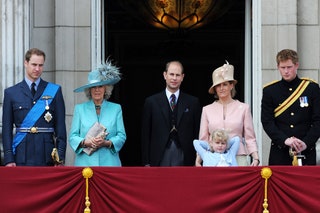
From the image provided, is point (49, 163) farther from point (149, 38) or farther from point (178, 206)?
point (149, 38)

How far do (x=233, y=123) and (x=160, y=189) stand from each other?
138 cm

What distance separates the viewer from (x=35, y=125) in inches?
410

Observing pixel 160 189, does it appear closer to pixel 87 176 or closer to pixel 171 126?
pixel 87 176

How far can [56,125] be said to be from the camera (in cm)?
1050

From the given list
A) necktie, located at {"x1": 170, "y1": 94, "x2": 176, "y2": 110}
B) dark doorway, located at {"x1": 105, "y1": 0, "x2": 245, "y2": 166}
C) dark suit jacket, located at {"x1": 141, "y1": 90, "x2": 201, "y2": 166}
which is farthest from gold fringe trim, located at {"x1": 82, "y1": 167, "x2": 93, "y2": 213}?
dark doorway, located at {"x1": 105, "y1": 0, "x2": 245, "y2": 166}

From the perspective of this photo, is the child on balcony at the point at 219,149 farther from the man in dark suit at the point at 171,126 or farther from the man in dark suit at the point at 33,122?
the man in dark suit at the point at 33,122

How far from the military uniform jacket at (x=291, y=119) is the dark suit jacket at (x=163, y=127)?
0.82m

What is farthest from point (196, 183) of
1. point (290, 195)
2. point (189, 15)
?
point (189, 15)

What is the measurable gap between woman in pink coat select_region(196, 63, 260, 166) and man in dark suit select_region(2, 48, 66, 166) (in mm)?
1538

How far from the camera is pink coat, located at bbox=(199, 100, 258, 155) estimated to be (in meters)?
10.4

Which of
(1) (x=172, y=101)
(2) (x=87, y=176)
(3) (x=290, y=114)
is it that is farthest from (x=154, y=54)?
(2) (x=87, y=176)

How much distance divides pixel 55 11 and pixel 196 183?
4421 millimetres

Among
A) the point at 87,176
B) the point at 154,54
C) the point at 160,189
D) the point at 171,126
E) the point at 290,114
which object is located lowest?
the point at 160,189

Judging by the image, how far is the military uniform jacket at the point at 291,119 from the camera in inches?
407
